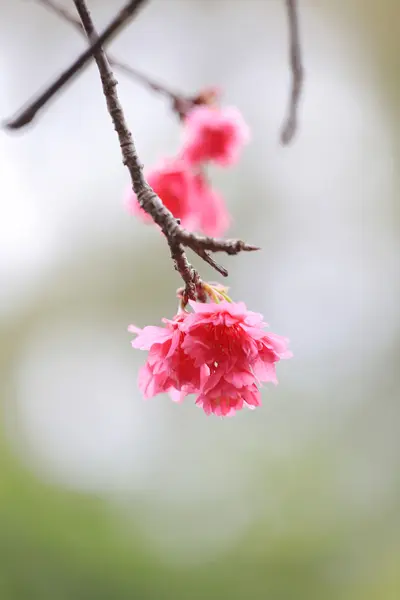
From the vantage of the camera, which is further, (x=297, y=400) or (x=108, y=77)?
(x=297, y=400)

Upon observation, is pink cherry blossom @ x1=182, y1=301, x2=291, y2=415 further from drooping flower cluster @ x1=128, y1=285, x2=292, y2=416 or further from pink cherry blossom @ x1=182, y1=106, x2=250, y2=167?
pink cherry blossom @ x1=182, y1=106, x2=250, y2=167

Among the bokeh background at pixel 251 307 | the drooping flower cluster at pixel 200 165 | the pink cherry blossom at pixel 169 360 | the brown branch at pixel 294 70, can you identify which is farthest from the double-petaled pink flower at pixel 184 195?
the bokeh background at pixel 251 307

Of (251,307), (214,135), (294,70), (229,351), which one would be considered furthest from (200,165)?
(251,307)

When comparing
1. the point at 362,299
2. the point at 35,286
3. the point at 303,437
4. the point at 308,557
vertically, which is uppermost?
the point at 362,299

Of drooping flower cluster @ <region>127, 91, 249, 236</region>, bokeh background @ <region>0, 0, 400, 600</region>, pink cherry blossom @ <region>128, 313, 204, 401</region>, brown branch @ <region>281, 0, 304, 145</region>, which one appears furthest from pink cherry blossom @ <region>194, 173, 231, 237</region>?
bokeh background @ <region>0, 0, 400, 600</region>

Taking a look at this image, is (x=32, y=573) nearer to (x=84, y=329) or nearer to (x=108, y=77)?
(x=84, y=329)

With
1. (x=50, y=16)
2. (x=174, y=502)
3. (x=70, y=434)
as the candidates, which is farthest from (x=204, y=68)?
(x=174, y=502)

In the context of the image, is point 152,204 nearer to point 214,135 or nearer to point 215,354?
point 215,354
